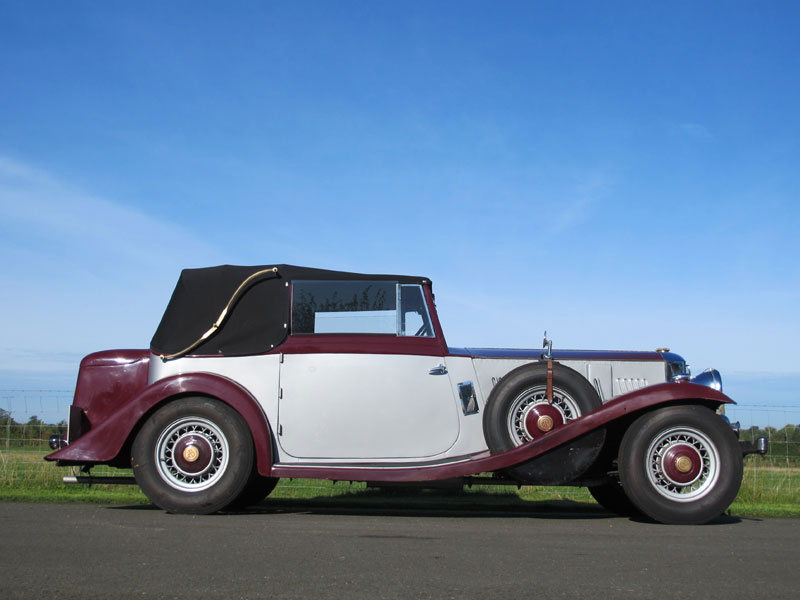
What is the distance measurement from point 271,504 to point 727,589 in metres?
4.82

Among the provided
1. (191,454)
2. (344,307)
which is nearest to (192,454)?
(191,454)

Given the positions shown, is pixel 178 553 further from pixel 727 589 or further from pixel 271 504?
pixel 271 504

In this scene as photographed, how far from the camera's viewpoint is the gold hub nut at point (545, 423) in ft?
20.0

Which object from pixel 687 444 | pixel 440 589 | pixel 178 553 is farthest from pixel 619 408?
pixel 178 553

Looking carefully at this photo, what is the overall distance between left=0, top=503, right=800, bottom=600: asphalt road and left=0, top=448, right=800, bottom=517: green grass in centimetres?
158

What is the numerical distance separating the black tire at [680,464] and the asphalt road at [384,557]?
0.23 meters

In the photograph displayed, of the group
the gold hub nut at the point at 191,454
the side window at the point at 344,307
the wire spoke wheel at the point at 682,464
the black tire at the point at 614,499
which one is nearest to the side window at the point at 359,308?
the side window at the point at 344,307

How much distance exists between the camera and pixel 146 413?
19.2 feet

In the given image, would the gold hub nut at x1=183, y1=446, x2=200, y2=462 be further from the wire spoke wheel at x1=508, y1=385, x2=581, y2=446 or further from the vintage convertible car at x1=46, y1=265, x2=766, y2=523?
the wire spoke wheel at x1=508, y1=385, x2=581, y2=446

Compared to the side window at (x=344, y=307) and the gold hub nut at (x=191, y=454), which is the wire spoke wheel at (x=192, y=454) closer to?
the gold hub nut at (x=191, y=454)

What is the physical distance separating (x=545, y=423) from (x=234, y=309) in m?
2.78

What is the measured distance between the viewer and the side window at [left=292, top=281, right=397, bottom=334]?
6.16 m

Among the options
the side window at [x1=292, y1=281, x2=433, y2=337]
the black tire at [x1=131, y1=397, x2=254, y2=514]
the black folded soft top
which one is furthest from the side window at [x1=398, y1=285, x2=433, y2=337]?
the black tire at [x1=131, y1=397, x2=254, y2=514]

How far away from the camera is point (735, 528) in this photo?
Result: 5.27 metres
